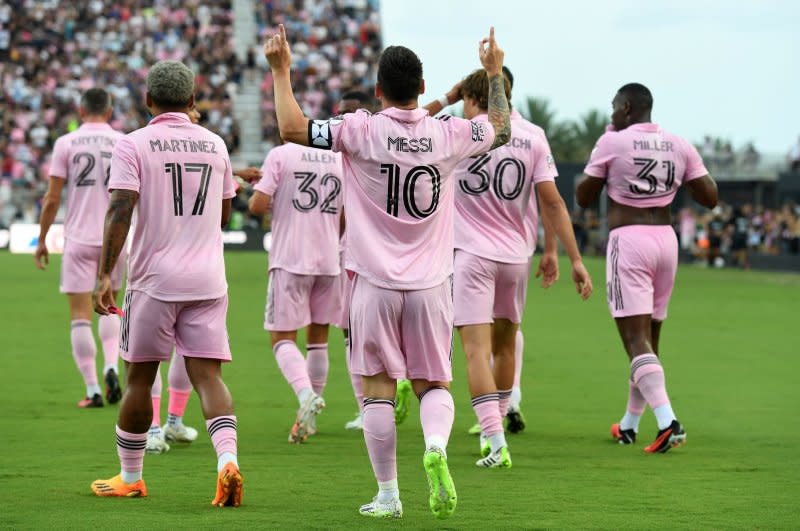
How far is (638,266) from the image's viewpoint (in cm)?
945

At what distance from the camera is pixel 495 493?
7.36 meters

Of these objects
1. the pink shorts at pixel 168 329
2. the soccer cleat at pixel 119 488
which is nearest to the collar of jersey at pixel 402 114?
the pink shorts at pixel 168 329

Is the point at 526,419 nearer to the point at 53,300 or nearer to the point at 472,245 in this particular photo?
the point at 472,245

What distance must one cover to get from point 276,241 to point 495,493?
344cm

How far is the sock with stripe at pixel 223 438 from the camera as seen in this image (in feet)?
22.4

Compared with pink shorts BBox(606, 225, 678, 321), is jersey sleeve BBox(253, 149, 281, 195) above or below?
A: above

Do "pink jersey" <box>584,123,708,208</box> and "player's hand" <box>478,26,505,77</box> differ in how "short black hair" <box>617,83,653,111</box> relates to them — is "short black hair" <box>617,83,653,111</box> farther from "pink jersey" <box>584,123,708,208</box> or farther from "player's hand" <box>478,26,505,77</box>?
"player's hand" <box>478,26,505,77</box>

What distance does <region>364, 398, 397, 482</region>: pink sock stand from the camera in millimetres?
6508

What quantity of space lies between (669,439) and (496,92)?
10.4ft

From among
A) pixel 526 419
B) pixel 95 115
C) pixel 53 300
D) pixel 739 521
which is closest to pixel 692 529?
pixel 739 521

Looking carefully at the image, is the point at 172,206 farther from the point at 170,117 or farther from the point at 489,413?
the point at 489,413

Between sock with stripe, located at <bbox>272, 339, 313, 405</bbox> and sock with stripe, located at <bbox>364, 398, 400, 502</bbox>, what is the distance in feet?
10.1

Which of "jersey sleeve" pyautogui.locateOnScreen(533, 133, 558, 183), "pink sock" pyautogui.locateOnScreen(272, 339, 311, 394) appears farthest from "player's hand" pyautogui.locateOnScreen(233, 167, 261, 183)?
"jersey sleeve" pyautogui.locateOnScreen(533, 133, 558, 183)

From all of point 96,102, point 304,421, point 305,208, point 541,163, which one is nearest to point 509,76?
point 541,163
